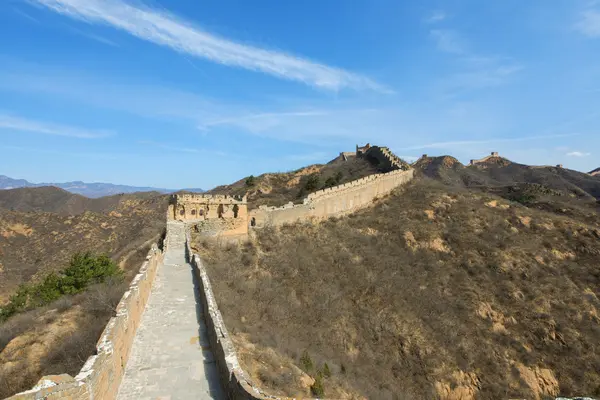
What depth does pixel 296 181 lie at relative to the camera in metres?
43.3

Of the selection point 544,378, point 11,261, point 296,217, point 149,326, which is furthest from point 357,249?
point 11,261

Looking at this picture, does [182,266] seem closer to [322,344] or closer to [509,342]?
[322,344]

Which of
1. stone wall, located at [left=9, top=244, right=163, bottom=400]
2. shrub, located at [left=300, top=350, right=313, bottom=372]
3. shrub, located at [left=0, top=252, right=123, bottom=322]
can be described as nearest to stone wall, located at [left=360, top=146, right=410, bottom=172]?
shrub, located at [left=0, top=252, right=123, bottom=322]

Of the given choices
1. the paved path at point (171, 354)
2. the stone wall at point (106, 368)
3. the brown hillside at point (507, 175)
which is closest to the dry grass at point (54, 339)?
the stone wall at point (106, 368)

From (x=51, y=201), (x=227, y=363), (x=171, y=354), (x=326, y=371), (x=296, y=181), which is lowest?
(x=326, y=371)

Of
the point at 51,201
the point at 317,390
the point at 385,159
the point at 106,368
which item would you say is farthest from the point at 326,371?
the point at 51,201

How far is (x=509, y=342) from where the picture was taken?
18.5m

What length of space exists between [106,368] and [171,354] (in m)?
2.00

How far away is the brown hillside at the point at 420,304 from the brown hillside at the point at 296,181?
28.0ft

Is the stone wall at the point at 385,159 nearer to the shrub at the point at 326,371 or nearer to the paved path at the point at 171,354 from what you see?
the shrub at the point at 326,371

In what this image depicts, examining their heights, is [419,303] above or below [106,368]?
below

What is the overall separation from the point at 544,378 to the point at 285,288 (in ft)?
41.1

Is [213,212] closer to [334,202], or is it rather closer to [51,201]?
[334,202]

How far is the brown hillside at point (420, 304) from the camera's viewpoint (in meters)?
13.2
